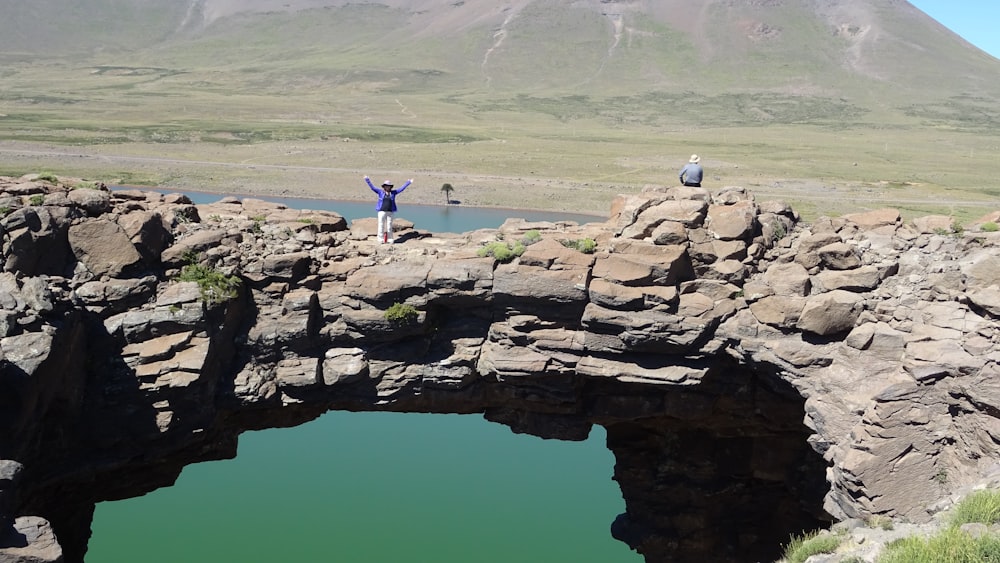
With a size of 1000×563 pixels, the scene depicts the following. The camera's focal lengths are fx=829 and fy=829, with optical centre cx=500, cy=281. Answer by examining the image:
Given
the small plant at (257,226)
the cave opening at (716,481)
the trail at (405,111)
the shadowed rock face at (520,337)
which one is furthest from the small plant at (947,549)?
the trail at (405,111)

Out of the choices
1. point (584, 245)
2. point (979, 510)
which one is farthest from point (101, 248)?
point (979, 510)

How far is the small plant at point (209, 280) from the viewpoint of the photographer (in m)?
17.4

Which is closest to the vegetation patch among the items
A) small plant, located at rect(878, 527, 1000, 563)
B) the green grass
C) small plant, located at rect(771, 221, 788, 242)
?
small plant, located at rect(771, 221, 788, 242)

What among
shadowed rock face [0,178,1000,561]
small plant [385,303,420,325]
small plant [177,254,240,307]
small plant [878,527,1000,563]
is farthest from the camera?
small plant [385,303,420,325]

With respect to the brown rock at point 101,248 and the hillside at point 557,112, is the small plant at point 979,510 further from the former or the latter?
the hillside at point 557,112

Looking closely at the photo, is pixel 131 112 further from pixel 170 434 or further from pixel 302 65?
pixel 170 434

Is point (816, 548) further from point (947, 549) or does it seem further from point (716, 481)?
point (716, 481)

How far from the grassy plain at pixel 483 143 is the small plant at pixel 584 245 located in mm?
33956

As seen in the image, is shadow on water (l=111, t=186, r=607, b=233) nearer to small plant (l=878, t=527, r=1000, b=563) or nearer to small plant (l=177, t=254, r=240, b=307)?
small plant (l=177, t=254, r=240, b=307)

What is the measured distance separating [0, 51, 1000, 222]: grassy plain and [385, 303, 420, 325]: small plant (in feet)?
120

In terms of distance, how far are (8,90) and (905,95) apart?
542 ft

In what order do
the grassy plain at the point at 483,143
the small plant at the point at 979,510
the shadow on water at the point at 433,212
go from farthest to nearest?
the grassy plain at the point at 483,143 → the shadow on water at the point at 433,212 → the small plant at the point at 979,510

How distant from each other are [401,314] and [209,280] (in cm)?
411

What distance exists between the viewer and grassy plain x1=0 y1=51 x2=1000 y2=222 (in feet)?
197
